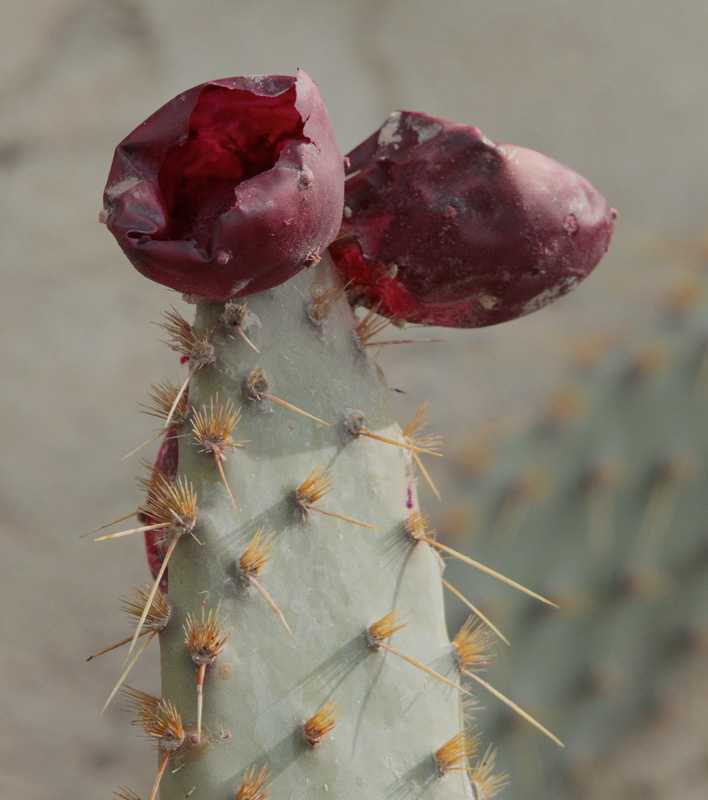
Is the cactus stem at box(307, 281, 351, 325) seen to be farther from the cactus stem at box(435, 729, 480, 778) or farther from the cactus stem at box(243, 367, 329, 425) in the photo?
the cactus stem at box(435, 729, 480, 778)

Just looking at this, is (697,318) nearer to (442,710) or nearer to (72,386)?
(442,710)

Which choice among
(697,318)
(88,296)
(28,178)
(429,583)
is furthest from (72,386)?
(429,583)

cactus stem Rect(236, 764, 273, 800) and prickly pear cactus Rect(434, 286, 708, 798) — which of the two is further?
prickly pear cactus Rect(434, 286, 708, 798)

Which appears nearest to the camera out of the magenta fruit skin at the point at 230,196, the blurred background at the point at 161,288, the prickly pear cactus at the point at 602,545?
the magenta fruit skin at the point at 230,196

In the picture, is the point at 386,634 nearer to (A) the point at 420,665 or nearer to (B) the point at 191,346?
(A) the point at 420,665

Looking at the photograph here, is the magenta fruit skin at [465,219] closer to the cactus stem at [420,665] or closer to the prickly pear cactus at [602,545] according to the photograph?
the cactus stem at [420,665]

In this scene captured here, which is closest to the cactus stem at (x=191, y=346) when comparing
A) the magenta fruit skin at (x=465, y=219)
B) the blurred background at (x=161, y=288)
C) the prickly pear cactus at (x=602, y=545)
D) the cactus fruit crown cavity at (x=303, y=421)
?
the cactus fruit crown cavity at (x=303, y=421)

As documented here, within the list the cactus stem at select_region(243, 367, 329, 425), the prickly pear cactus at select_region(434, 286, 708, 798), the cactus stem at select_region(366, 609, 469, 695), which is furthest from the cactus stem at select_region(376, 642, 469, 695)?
the prickly pear cactus at select_region(434, 286, 708, 798)
